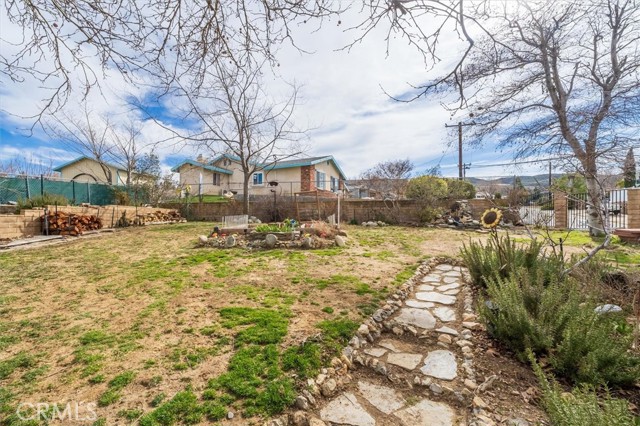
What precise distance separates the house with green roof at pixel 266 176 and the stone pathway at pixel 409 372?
16.6m

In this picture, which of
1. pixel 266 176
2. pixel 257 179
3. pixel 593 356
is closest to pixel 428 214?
pixel 593 356

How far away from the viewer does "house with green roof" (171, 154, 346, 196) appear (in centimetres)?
2062

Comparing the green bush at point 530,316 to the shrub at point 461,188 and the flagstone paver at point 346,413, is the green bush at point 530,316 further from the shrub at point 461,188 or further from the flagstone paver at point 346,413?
the shrub at point 461,188

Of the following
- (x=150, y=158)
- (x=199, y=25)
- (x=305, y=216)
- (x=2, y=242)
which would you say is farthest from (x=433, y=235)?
(x=150, y=158)

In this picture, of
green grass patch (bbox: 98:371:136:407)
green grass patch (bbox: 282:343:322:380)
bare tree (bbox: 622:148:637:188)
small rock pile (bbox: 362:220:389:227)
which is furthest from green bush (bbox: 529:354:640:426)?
small rock pile (bbox: 362:220:389:227)

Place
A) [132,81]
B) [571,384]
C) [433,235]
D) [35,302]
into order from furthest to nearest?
[433,235], [35,302], [132,81], [571,384]

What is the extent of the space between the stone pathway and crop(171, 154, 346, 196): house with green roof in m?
16.6

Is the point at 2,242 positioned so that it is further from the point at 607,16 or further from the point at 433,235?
the point at 607,16

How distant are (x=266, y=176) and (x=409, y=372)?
20009 millimetres

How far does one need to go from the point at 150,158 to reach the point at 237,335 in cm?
1880

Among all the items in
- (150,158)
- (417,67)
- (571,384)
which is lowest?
(571,384)

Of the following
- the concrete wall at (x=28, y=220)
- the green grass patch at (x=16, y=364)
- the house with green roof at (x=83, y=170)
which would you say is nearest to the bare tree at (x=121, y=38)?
the green grass patch at (x=16, y=364)

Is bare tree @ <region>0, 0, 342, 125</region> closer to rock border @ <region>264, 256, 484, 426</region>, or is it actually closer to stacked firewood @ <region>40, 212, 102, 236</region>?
rock border @ <region>264, 256, 484, 426</region>

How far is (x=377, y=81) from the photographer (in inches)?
113
